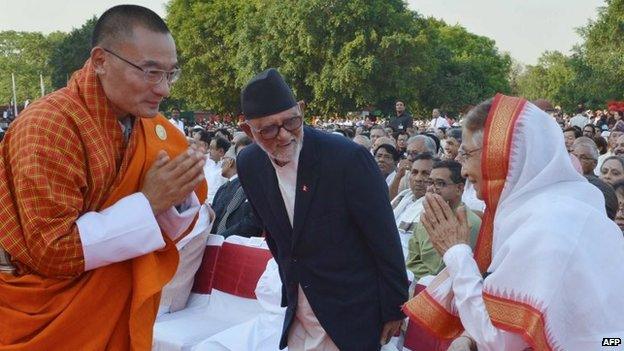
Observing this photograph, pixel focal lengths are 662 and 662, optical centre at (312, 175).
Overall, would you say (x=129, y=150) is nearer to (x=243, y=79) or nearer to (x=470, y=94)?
(x=243, y=79)

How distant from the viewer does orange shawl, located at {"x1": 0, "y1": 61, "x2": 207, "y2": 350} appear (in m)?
2.20

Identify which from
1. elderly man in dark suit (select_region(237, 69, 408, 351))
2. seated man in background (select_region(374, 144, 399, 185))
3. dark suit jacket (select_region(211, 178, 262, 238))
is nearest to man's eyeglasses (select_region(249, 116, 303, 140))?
elderly man in dark suit (select_region(237, 69, 408, 351))

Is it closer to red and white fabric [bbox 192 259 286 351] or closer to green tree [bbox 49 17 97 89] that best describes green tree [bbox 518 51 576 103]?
green tree [bbox 49 17 97 89]

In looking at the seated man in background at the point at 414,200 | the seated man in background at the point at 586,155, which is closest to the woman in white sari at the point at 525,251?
the seated man in background at the point at 414,200

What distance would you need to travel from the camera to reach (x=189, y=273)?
5746 millimetres

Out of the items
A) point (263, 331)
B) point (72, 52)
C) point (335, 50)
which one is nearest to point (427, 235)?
point (263, 331)

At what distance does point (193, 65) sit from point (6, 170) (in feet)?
146

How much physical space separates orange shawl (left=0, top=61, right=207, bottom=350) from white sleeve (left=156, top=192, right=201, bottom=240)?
0.11m

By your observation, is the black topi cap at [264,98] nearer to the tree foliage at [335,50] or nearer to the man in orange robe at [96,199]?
the man in orange robe at [96,199]

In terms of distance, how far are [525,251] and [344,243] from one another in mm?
900

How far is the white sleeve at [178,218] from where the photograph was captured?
100 inches

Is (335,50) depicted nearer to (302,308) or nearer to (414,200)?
(414,200)

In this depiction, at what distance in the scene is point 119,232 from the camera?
89.4 inches

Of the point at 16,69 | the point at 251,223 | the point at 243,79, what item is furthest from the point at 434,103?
the point at 16,69
